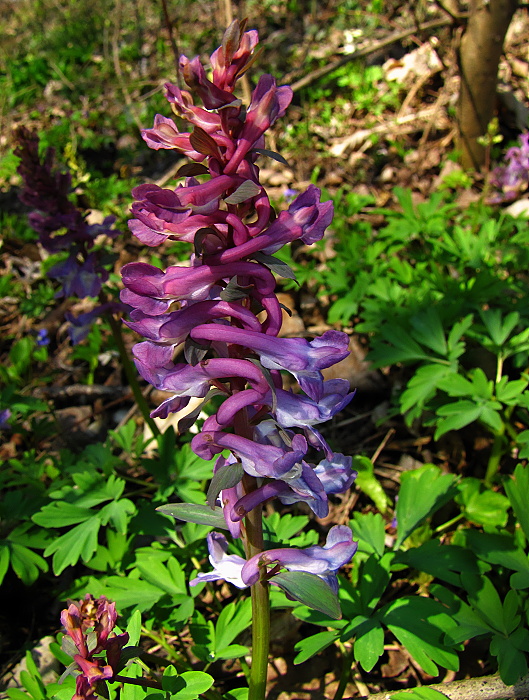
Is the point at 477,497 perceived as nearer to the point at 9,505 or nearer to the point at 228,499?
the point at 228,499

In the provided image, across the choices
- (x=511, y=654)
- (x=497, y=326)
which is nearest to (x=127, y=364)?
(x=497, y=326)

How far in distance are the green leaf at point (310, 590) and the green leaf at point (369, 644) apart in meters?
0.46

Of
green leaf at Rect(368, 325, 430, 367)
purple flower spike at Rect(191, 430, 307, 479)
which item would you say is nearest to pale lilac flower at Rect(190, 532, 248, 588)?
purple flower spike at Rect(191, 430, 307, 479)

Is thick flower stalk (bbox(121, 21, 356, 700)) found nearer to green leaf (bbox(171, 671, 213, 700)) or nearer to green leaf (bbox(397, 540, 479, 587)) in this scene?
green leaf (bbox(171, 671, 213, 700))

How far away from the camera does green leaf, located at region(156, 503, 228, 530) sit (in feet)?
4.89

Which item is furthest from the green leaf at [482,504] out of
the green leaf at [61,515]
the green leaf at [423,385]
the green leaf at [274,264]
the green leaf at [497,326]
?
the green leaf at [61,515]

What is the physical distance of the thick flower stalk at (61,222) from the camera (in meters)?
2.72

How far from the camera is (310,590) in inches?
53.9

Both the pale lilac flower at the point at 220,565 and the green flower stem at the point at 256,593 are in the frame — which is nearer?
the green flower stem at the point at 256,593

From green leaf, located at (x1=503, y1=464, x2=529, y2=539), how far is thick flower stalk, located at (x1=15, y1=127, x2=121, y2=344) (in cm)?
213

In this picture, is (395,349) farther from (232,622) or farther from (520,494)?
(232,622)

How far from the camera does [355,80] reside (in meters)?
7.11

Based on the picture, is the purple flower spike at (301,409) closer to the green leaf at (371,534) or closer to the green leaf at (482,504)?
the green leaf at (371,534)

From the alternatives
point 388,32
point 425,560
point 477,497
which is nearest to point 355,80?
point 388,32
